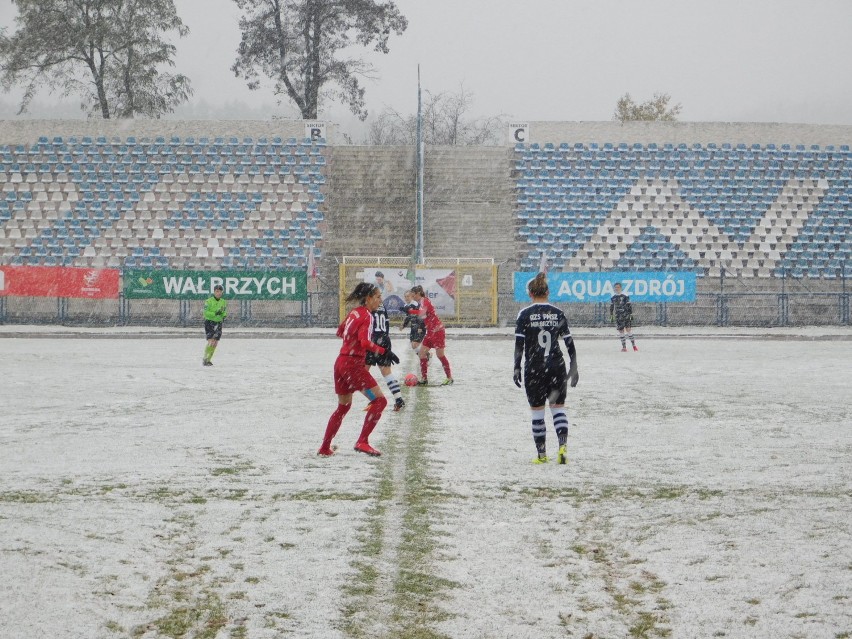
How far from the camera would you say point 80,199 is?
39.8 metres

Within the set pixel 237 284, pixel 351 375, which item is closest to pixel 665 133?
pixel 237 284

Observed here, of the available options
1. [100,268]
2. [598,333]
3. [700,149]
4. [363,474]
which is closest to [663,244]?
[700,149]

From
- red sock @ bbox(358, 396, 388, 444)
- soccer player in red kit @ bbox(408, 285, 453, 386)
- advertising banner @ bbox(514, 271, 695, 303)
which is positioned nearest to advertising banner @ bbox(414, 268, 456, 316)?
advertising banner @ bbox(514, 271, 695, 303)

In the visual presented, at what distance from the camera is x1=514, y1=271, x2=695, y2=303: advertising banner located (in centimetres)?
3506

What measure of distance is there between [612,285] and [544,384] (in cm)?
2591

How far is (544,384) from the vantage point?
989 cm

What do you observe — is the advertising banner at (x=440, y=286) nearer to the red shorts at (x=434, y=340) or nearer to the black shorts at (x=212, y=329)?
the black shorts at (x=212, y=329)

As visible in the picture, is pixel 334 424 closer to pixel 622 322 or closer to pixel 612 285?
pixel 622 322

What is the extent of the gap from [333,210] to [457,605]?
34694mm

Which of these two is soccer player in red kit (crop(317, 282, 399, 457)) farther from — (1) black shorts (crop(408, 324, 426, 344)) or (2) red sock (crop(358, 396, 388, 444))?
(1) black shorts (crop(408, 324, 426, 344))

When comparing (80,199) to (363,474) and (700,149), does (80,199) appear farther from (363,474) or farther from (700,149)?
(363,474)

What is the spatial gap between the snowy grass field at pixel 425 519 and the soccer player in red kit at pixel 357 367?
29cm

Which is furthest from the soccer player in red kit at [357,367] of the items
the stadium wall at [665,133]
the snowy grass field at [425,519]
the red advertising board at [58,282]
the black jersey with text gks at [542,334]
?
the stadium wall at [665,133]

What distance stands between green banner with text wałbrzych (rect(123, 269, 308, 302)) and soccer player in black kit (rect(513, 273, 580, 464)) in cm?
2542
